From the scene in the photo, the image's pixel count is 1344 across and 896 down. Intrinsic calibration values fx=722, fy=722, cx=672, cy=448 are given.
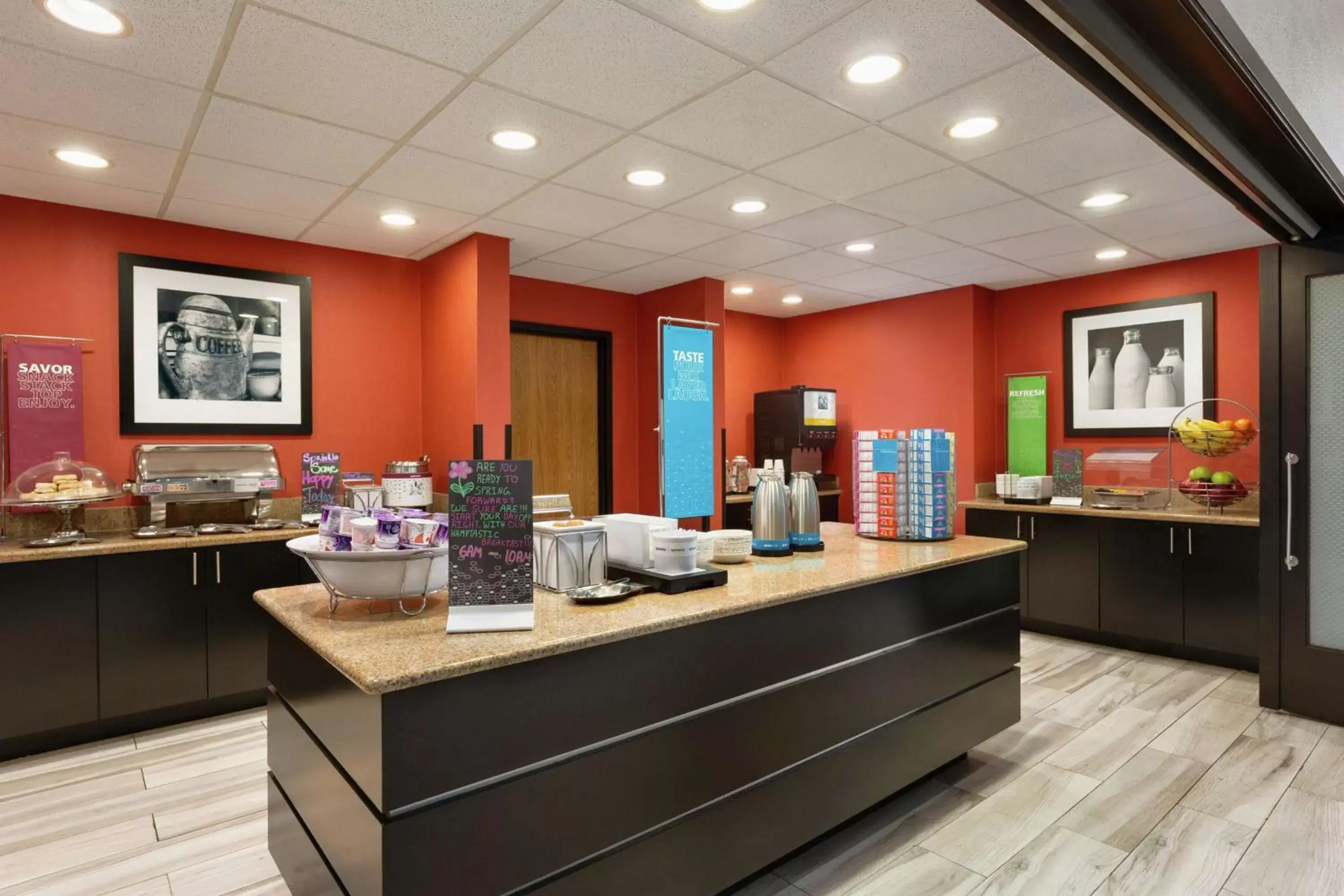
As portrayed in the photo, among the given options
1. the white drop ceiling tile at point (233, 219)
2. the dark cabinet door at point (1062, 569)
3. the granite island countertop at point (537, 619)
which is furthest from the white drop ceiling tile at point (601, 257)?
the dark cabinet door at point (1062, 569)

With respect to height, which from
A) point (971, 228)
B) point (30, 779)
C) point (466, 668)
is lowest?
point (30, 779)

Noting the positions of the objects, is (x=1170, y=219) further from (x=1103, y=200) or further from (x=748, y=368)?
(x=748, y=368)

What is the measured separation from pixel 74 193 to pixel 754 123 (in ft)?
10.9

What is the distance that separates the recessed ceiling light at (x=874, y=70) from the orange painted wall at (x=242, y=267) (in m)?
3.42

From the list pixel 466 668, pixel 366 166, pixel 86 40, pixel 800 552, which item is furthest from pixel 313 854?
pixel 366 166

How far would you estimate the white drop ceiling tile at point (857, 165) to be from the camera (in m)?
3.01

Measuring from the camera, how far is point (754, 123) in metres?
2.82

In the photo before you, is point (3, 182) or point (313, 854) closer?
point (313, 854)

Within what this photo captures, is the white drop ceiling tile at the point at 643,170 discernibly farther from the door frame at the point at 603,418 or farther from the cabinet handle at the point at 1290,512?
the cabinet handle at the point at 1290,512

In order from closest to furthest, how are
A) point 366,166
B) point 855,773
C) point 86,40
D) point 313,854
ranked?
1. point 313,854
2. point 86,40
3. point 855,773
4. point 366,166

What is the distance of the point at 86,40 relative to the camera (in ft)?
7.25

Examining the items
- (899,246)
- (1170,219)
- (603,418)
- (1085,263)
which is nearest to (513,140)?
(899,246)

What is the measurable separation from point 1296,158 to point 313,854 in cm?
348

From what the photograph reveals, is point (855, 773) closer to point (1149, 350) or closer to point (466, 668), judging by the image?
point (466, 668)
